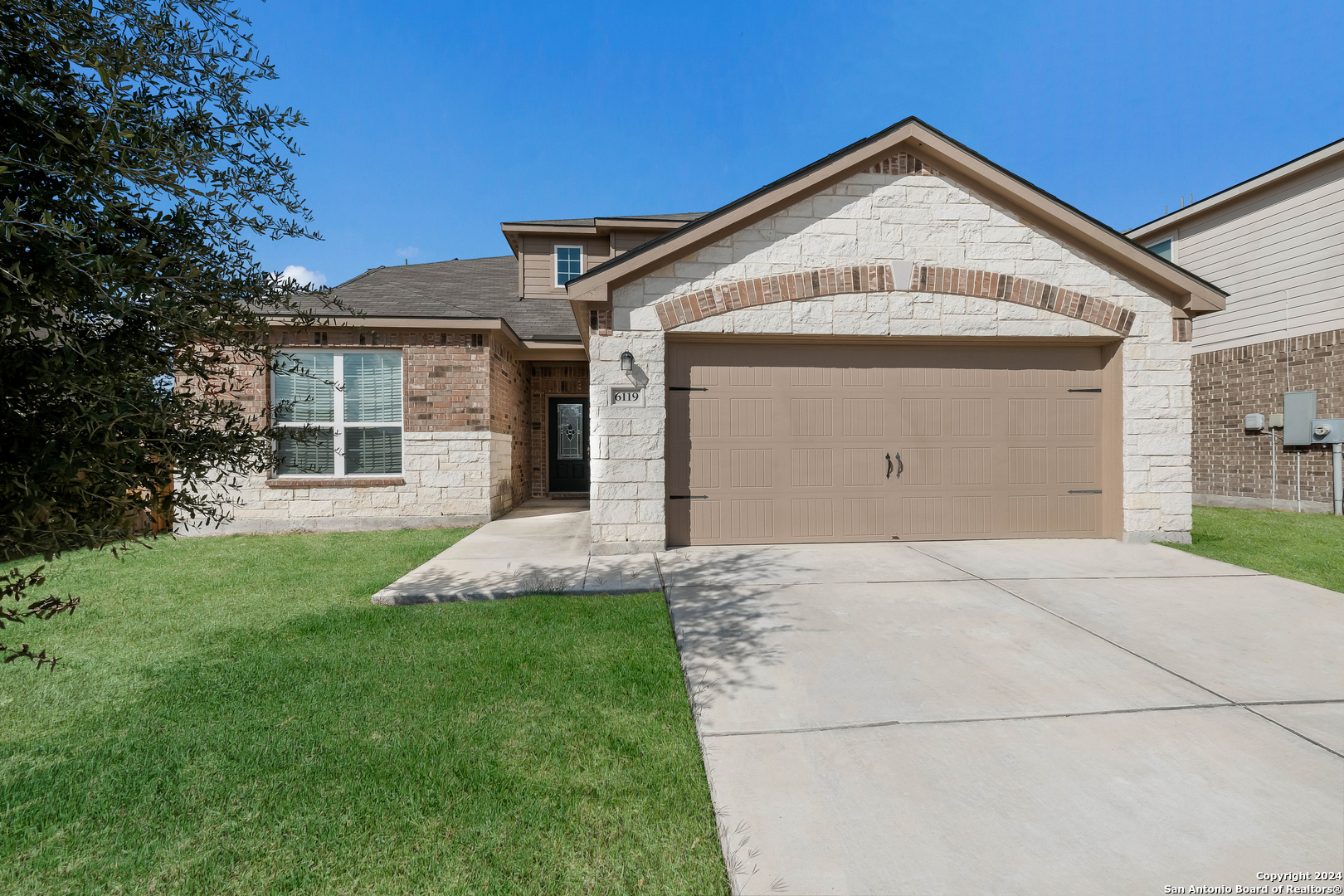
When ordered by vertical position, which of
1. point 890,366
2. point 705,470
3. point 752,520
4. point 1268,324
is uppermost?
point 1268,324

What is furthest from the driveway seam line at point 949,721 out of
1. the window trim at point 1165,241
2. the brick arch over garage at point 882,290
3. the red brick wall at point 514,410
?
the window trim at point 1165,241

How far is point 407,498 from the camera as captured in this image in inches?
388

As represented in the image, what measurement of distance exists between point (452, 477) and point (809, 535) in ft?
20.1

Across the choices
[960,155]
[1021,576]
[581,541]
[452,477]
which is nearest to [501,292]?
[452,477]

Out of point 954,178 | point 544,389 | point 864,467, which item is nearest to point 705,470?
point 864,467

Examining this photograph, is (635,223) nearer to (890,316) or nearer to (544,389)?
(544,389)

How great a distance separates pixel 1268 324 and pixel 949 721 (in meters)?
14.4

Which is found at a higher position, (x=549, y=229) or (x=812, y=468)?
(x=549, y=229)

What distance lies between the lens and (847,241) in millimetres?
7043

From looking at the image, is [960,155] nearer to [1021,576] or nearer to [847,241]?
[847,241]

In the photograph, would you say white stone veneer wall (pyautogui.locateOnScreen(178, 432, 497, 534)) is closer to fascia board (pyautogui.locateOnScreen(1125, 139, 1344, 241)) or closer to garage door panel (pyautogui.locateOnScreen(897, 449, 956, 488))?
garage door panel (pyautogui.locateOnScreen(897, 449, 956, 488))

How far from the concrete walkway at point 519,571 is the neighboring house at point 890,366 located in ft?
2.17

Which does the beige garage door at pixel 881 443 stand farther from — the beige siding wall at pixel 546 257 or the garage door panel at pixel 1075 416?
the beige siding wall at pixel 546 257

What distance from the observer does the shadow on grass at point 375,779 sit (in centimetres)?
207
